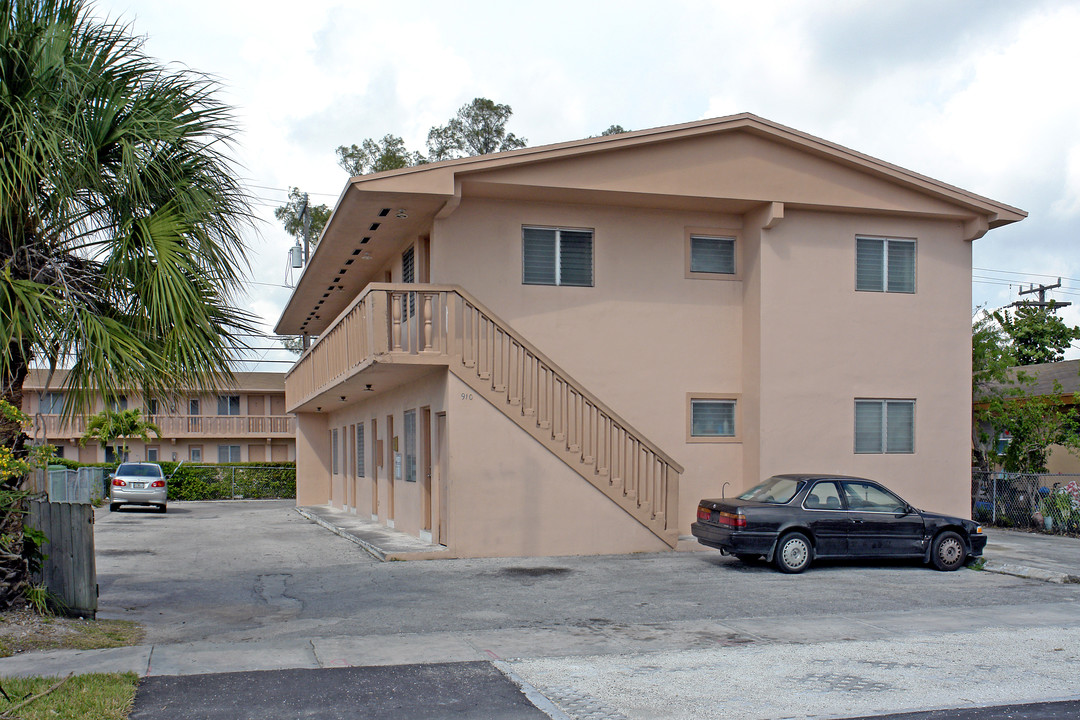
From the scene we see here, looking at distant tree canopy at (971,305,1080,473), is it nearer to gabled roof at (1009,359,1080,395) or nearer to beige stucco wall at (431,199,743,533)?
gabled roof at (1009,359,1080,395)

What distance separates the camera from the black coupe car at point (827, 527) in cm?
1423

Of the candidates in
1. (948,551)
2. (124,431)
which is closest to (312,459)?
(124,431)

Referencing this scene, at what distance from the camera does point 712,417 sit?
61.3 feet

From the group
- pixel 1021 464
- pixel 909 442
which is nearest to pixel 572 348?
pixel 909 442

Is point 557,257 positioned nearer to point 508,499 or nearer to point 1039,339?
point 508,499

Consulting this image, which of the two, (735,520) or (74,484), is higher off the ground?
(735,520)

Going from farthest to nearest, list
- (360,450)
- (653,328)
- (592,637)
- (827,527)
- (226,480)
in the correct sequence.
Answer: (226,480)
(360,450)
(653,328)
(827,527)
(592,637)

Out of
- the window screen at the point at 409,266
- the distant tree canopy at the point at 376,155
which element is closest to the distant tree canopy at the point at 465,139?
the distant tree canopy at the point at 376,155

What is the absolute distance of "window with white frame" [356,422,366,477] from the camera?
26.3m

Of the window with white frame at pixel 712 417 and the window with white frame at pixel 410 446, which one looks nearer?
the window with white frame at pixel 712 417

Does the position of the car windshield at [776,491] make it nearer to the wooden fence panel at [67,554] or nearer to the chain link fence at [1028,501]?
the wooden fence panel at [67,554]

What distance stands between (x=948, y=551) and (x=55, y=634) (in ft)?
39.6

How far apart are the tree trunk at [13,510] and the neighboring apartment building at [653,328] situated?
6654 mm

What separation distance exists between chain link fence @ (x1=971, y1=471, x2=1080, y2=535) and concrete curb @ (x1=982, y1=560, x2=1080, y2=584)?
6.85 m
